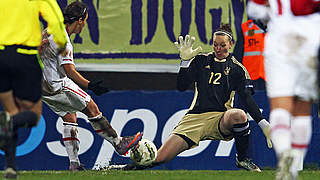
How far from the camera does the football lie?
25.1ft

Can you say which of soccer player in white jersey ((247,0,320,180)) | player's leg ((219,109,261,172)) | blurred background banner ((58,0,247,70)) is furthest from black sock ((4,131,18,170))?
blurred background banner ((58,0,247,70))

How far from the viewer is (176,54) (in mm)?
9617

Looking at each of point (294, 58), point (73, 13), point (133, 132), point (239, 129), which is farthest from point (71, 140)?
point (294, 58)

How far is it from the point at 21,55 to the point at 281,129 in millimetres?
2140

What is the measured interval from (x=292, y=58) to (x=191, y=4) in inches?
193

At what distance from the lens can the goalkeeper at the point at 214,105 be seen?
769cm

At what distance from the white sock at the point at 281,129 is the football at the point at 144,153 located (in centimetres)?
293

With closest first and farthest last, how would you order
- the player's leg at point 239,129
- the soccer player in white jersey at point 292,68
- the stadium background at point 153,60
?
the soccer player in white jersey at point 292,68 < the player's leg at point 239,129 < the stadium background at point 153,60

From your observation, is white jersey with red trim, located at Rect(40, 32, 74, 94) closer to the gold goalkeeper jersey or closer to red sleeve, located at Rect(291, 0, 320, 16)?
the gold goalkeeper jersey

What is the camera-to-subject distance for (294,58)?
194 inches

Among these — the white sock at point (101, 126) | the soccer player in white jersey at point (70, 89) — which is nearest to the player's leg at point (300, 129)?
the soccer player in white jersey at point (70, 89)

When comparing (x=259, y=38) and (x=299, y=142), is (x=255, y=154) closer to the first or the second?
(x=259, y=38)

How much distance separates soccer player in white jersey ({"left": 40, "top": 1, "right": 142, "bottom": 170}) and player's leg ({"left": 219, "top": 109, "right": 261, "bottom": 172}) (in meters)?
0.87

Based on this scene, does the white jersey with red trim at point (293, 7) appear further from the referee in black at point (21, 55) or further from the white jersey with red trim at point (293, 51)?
the referee in black at point (21, 55)
